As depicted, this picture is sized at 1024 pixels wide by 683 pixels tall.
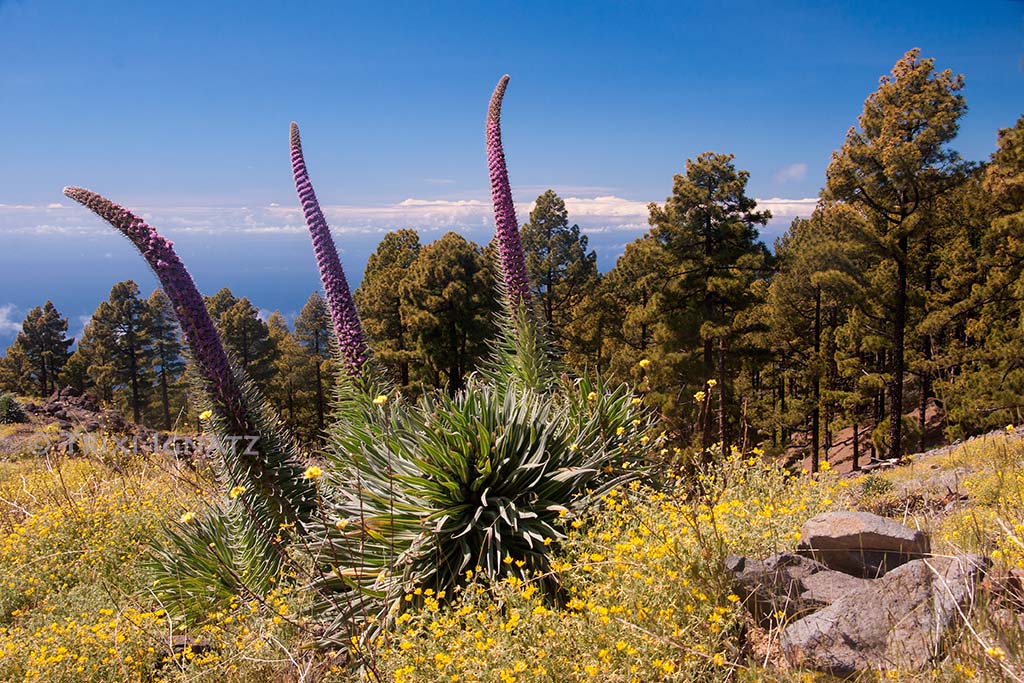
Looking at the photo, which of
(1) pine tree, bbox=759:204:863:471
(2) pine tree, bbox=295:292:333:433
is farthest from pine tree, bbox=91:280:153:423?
(1) pine tree, bbox=759:204:863:471

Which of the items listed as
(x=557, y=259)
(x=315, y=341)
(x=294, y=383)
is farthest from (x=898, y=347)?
(x=294, y=383)

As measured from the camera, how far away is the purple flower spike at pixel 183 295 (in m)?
3.78

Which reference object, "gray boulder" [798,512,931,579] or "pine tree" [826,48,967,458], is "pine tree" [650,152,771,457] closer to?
"pine tree" [826,48,967,458]

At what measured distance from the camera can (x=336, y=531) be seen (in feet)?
12.6

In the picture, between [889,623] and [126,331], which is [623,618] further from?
[126,331]

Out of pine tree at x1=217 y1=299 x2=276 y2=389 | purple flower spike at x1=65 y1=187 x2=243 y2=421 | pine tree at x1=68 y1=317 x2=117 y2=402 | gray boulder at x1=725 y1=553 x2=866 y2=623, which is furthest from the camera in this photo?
pine tree at x1=68 y1=317 x2=117 y2=402

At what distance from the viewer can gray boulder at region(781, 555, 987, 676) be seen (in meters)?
2.39

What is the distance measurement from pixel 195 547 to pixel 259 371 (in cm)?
3021

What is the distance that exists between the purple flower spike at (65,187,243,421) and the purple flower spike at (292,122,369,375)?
0.92 metres

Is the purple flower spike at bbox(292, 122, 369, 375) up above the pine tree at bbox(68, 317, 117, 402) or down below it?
above

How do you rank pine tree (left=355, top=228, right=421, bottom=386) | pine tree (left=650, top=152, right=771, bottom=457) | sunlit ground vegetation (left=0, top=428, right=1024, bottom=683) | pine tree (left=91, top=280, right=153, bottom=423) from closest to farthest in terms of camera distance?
sunlit ground vegetation (left=0, top=428, right=1024, bottom=683)
pine tree (left=650, top=152, right=771, bottom=457)
pine tree (left=355, top=228, right=421, bottom=386)
pine tree (left=91, top=280, right=153, bottom=423)

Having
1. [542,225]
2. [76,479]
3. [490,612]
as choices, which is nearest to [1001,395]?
[542,225]

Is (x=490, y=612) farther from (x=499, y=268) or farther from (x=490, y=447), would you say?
(x=499, y=268)

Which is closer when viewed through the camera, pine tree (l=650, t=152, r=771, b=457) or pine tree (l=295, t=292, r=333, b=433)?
pine tree (l=650, t=152, r=771, b=457)
